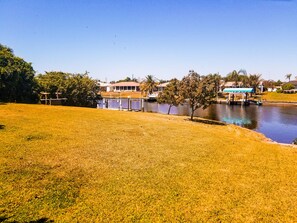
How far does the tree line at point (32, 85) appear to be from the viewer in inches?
1356

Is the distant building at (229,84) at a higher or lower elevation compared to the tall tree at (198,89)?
higher

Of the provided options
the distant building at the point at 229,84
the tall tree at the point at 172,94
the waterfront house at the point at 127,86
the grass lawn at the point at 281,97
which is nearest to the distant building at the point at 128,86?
the waterfront house at the point at 127,86

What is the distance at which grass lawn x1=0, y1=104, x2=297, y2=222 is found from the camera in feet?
27.4

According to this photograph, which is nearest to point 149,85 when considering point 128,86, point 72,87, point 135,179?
point 128,86

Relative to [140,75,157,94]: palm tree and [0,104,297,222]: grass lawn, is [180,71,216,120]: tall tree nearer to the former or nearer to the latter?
[0,104,297,222]: grass lawn

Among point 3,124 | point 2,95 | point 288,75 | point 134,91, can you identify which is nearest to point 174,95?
point 2,95

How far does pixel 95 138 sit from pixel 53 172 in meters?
6.63

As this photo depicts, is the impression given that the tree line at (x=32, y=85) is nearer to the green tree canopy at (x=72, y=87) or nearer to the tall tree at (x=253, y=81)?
the green tree canopy at (x=72, y=87)

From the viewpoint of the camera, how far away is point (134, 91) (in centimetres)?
14725

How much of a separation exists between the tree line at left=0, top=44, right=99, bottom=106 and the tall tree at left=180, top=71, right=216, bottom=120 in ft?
77.7

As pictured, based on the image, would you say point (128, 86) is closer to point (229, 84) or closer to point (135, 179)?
point (229, 84)

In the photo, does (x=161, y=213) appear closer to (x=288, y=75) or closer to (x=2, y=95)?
(x=2, y=95)

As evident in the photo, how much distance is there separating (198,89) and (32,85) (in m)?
26.8

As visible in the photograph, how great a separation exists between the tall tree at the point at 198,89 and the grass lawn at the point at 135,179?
17.4 metres
